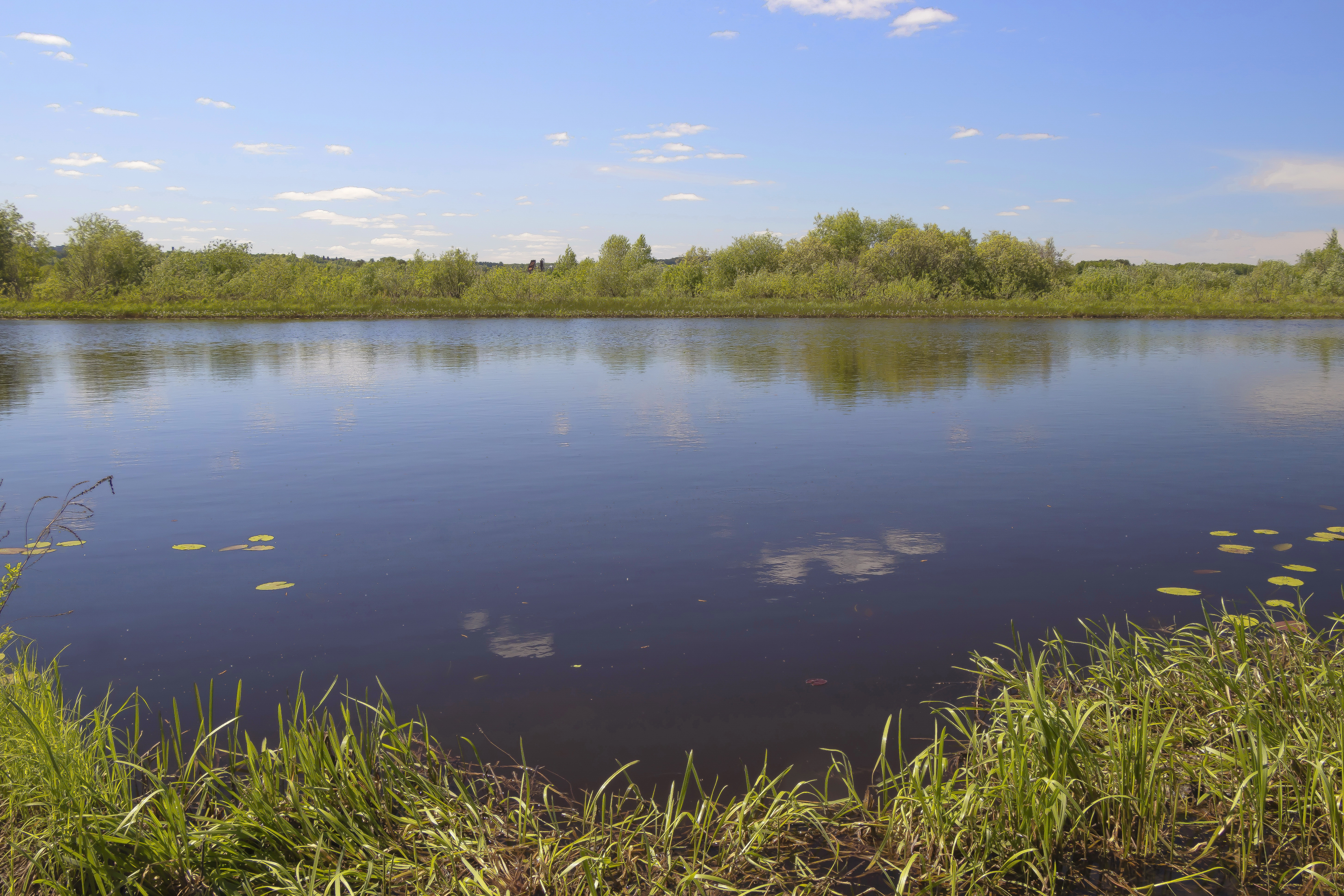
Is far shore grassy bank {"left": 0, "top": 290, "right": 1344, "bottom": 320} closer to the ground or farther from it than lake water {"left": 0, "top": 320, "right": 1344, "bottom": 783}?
farther from it

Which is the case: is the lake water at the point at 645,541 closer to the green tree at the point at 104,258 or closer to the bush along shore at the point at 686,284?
the bush along shore at the point at 686,284

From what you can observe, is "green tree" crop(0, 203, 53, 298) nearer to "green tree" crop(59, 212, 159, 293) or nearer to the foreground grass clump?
"green tree" crop(59, 212, 159, 293)

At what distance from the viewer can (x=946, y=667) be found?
5.20 meters

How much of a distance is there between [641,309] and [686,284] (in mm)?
20967

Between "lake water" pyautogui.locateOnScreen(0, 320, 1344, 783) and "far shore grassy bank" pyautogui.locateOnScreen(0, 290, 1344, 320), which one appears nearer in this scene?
"lake water" pyautogui.locateOnScreen(0, 320, 1344, 783)

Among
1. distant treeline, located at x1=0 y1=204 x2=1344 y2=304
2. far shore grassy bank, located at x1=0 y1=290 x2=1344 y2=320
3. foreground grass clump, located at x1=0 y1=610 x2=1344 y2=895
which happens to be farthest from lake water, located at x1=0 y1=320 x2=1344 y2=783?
distant treeline, located at x1=0 y1=204 x2=1344 y2=304

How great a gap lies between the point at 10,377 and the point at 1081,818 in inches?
1029

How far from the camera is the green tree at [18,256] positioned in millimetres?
68688

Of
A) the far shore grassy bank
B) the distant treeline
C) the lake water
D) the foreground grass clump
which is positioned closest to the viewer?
the foreground grass clump

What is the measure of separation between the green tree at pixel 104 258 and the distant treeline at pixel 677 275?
123 mm

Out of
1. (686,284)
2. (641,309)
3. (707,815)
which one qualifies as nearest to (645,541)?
(707,815)

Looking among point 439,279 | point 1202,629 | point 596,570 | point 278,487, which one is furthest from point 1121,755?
point 439,279

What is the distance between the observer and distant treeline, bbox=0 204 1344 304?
6781 centimetres

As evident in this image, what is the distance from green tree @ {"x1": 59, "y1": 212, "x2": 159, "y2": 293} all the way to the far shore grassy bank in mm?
6358
